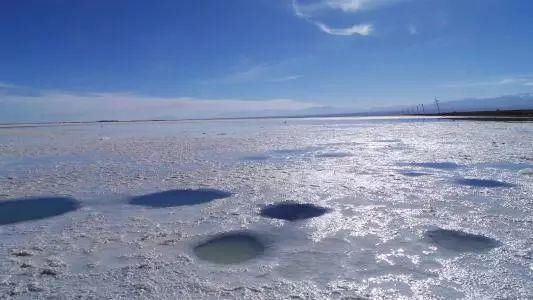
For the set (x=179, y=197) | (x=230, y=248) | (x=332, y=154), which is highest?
(x=332, y=154)

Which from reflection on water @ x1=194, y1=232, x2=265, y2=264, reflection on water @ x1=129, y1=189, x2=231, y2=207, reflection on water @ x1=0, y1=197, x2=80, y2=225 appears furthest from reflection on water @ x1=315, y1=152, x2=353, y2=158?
reflection on water @ x1=0, y1=197, x2=80, y2=225

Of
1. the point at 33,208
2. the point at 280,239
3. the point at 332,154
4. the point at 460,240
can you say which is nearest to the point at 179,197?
the point at 33,208

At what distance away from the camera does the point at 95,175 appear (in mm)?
10445

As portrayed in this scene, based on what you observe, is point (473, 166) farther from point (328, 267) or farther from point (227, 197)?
point (328, 267)

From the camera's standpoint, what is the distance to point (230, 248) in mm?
5188

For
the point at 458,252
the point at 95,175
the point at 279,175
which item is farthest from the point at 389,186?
the point at 95,175

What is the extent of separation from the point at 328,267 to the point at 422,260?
47.7 inches

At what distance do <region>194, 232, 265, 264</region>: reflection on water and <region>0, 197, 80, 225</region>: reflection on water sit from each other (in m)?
3.30

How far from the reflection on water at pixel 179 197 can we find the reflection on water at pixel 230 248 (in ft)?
7.22

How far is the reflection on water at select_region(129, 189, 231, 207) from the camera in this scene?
754 cm

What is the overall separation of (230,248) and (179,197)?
10.6ft

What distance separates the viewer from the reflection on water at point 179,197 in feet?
24.7

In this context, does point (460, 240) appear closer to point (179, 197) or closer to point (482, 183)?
point (482, 183)

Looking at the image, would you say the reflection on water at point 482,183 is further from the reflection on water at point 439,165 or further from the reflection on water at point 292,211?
the reflection on water at point 292,211
